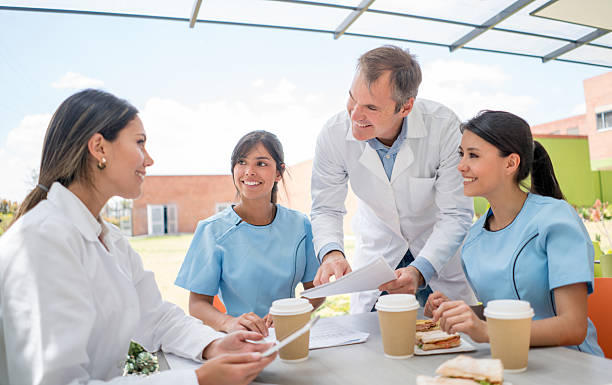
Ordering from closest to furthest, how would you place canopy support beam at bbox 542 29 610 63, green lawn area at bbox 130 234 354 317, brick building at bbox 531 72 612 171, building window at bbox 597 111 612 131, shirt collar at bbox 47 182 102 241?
shirt collar at bbox 47 182 102 241 < canopy support beam at bbox 542 29 610 63 < green lawn area at bbox 130 234 354 317 < brick building at bbox 531 72 612 171 < building window at bbox 597 111 612 131

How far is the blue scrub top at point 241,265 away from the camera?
2.02 meters

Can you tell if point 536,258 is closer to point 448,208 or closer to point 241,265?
point 448,208

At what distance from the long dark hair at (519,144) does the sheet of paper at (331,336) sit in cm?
87

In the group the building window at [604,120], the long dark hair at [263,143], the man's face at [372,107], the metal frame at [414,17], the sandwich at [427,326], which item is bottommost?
the sandwich at [427,326]

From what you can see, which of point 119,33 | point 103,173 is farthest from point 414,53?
point 119,33

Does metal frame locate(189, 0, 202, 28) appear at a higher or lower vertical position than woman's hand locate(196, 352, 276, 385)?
→ higher

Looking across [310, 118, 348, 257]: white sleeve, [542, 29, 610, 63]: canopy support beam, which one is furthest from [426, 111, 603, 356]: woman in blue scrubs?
[542, 29, 610, 63]: canopy support beam

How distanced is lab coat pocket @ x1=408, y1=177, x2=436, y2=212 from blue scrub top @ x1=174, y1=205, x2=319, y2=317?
23.9 inches

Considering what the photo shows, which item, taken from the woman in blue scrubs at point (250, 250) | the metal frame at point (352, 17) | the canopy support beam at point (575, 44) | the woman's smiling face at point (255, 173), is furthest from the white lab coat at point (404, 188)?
the canopy support beam at point (575, 44)

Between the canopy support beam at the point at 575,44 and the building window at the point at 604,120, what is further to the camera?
the building window at the point at 604,120

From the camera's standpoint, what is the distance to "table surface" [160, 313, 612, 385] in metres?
1.06

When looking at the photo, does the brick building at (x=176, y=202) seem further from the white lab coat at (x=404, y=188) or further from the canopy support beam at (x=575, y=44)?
the white lab coat at (x=404, y=188)

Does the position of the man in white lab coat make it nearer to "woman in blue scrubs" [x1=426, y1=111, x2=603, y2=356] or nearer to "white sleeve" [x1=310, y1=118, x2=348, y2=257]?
"white sleeve" [x1=310, y1=118, x2=348, y2=257]

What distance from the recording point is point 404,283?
178 centimetres
